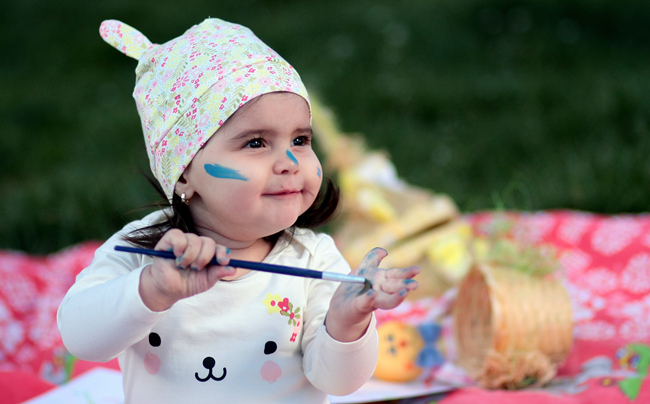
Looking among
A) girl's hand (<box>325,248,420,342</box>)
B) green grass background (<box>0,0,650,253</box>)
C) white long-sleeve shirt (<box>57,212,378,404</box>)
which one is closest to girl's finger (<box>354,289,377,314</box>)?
girl's hand (<box>325,248,420,342</box>)

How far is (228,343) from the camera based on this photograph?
1275 millimetres

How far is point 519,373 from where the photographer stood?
183cm

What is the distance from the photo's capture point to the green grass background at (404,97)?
3.16 m

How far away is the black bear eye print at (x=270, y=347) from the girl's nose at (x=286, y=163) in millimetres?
350

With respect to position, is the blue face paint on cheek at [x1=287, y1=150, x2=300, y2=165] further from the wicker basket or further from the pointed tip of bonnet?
the wicker basket

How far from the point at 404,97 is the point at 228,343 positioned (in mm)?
3585

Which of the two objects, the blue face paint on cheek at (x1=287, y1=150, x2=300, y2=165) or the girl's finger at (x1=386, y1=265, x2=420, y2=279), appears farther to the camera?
the blue face paint on cheek at (x1=287, y1=150, x2=300, y2=165)

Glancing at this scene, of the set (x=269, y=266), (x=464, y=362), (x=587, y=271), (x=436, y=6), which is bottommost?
(x=464, y=362)

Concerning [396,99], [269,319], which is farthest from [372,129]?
[269,319]

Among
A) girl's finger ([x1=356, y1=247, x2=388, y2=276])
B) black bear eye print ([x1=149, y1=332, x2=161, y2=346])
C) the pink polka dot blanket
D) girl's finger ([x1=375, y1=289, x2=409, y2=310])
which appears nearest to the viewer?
girl's finger ([x1=375, y1=289, x2=409, y2=310])

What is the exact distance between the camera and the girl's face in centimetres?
120

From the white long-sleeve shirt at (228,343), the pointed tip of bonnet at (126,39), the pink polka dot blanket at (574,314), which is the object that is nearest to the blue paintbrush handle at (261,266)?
the white long-sleeve shirt at (228,343)

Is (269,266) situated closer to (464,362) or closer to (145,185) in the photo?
(464,362)

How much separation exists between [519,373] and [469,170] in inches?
82.0
